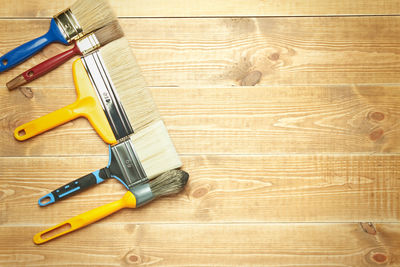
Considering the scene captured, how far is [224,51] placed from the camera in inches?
43.1

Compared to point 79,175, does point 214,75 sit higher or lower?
higher

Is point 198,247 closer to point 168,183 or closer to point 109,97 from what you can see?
point 168,183

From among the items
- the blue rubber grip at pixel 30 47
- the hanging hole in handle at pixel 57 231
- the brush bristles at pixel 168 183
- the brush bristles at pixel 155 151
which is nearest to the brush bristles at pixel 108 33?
the blue rubber grip at pixel 30 47

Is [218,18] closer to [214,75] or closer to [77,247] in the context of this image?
[214,75]

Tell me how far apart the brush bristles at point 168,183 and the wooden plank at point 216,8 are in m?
0.46

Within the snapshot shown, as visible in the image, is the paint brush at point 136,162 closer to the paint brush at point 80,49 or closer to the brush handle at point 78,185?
the brush handle at point 78,185

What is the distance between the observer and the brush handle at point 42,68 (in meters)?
1.06

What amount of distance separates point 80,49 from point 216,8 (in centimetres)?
41

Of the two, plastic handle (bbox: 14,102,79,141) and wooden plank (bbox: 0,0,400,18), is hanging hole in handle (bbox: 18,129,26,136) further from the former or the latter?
wooden plank (bbox: 0,0,400,18)

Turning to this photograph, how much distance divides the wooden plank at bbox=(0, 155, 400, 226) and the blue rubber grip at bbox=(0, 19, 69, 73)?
0.92ft

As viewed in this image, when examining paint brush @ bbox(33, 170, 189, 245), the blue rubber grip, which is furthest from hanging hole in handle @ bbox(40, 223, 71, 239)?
the blue rubber grip

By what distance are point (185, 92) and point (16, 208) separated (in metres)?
0.58

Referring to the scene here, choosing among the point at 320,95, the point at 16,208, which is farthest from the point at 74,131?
the point at 320,95

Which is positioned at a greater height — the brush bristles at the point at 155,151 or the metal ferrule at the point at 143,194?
the brush bristles at the point at 155,151
